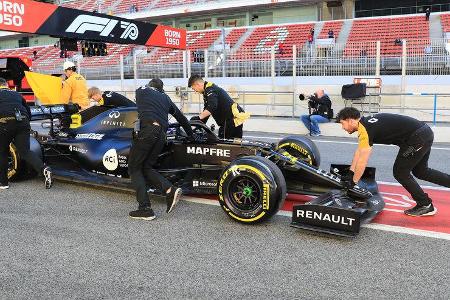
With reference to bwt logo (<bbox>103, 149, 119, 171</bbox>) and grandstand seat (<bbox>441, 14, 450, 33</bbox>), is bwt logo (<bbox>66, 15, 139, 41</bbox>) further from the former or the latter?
grandstand seat (<bbox>441, 14, 450, 33</bbox>)

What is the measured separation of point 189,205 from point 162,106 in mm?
1169

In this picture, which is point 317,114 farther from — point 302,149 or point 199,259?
point 199,259

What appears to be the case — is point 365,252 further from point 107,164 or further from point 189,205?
point 107,164

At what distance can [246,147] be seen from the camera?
5137 mm

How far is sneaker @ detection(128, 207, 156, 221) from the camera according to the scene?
4.77m

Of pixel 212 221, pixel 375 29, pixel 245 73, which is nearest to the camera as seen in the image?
pixel 212 221

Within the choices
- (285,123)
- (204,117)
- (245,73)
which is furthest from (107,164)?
(245,73)

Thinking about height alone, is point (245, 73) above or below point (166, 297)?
above

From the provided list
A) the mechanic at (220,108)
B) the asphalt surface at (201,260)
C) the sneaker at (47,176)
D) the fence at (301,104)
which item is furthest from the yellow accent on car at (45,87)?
the fence at (301,104)

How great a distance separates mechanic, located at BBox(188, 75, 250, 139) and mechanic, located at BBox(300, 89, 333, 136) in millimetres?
5206

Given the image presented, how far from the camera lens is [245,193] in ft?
14.8

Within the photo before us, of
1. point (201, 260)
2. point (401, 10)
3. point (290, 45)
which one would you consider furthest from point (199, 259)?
point (401, 10)

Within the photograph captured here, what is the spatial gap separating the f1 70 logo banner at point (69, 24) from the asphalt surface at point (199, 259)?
6.38 metres

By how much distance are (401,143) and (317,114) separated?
729 centimetres
